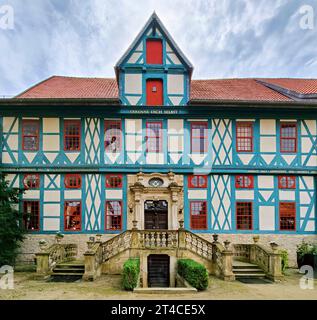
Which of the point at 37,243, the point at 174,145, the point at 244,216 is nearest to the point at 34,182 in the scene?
the point at 37,243

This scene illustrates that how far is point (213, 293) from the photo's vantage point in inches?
408

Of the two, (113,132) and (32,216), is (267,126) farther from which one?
(32,216)

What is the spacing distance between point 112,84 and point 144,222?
9770 mm

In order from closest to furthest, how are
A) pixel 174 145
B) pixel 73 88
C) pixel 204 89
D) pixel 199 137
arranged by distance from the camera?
pixel 174 145 < pixel 199 137 < pixel 73 88 < pixel 204 89

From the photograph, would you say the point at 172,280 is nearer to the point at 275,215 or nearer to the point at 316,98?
the point at 275,215

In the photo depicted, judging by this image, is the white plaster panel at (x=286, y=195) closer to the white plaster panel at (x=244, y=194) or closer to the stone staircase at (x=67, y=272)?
the white plaster panel at (x=244, y=194)

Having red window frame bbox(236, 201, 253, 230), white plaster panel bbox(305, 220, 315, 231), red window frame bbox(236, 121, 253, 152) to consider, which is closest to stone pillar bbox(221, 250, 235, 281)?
red window frame bbox(236, 201, 253, 230)

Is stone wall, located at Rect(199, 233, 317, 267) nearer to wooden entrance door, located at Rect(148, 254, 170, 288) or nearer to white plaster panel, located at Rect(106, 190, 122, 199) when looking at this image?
wooden entrance door, located at Rect(148, 254, 170, 288)

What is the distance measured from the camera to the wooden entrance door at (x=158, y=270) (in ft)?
47.9

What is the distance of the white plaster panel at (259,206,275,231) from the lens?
17.1m

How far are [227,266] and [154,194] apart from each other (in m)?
5.70

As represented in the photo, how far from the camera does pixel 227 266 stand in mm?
12844

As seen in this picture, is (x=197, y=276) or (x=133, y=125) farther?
(x=133, y=125)

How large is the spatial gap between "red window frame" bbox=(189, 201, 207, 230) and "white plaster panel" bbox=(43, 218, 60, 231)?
7.39m
